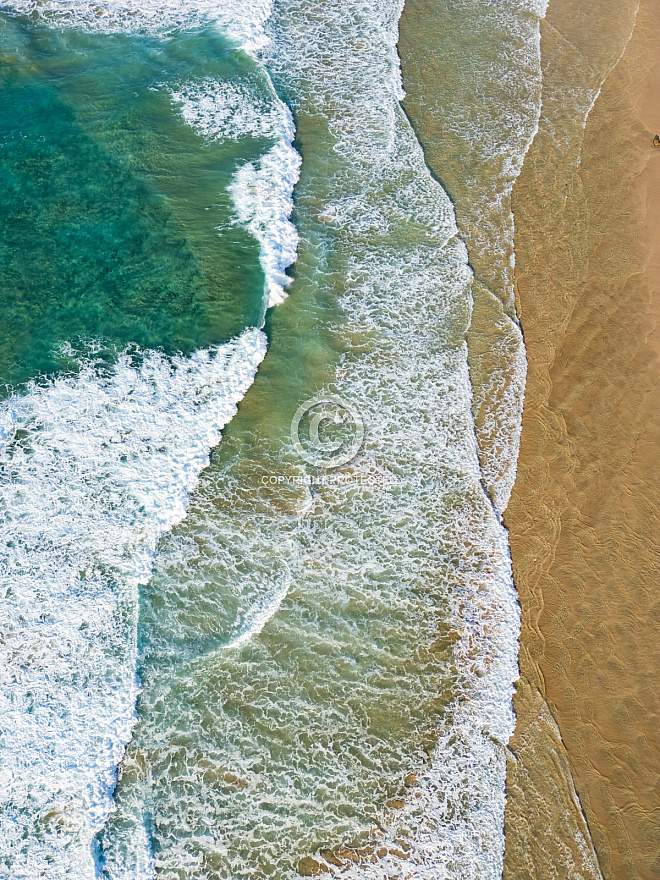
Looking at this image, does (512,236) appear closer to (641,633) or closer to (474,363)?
(474,363)

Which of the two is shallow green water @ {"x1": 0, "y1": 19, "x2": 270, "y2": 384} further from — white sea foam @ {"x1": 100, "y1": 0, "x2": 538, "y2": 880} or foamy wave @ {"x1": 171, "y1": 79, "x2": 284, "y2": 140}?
white sea foam @ {"x1": 100, "y1": 0, "x2": 538, "y2": 880}

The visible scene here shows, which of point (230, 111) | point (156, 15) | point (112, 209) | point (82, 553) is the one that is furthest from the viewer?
point (156, 15)

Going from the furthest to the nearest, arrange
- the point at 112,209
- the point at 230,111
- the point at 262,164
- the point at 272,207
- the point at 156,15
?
the point at 156,15 → the point at 230,111 → the point at 262,164 → the point at 272,207 → the point at 112,209

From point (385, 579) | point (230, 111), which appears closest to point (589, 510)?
point (385, 579)

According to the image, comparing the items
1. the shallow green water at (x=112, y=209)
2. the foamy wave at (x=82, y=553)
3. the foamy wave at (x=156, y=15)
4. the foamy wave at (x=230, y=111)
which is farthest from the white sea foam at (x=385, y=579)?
the foamy wave at (x=156, y=15)

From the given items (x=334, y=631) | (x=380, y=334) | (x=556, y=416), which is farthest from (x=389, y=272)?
(x=334, y=631)

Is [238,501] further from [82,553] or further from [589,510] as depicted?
[589,510]
